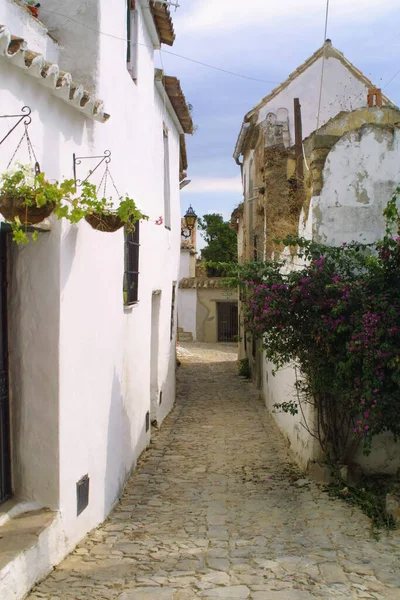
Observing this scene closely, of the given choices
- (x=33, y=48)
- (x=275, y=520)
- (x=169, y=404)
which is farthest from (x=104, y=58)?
(x=169, y=404)

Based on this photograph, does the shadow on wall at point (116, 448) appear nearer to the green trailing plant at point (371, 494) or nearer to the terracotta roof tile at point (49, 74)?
the green trailing plant at point (371, 494)

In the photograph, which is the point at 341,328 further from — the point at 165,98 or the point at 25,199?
the point at 165,98

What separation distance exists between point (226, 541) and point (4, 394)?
226cm

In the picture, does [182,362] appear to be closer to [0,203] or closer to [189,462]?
[189,462]

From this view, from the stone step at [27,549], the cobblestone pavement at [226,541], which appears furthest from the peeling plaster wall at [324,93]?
the stone step at [27,549]

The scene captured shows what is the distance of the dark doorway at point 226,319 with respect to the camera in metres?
29.5

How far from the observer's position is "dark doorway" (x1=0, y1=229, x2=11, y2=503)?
15.6ft

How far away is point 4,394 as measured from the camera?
480 centimetres

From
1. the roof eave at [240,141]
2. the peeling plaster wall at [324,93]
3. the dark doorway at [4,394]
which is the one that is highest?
the peeling plaster wall at [324,93]

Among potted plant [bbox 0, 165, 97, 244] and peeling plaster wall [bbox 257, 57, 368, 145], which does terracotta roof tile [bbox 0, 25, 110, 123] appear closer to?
potted plant [bbox 0, 165, 97, 244]

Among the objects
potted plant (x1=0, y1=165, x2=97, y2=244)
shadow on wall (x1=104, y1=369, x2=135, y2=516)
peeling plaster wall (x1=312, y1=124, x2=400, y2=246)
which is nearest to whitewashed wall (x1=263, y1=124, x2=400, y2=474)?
peeling plaster wall (x1=312, y1=124, x2=400, y2=246)

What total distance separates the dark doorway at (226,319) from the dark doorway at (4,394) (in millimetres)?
24676

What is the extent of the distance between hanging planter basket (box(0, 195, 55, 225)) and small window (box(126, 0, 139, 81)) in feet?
14.5


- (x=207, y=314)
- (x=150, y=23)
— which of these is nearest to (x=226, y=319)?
(x=207, y=314)
